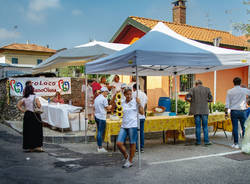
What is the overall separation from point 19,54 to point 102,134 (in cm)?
4449

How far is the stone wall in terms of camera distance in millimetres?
12867

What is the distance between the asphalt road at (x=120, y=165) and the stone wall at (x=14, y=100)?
5542 mm

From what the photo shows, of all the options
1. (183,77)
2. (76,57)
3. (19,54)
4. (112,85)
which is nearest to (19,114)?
(76,57)

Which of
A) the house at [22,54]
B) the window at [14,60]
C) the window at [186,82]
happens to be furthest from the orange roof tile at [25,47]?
the window at [186,82]

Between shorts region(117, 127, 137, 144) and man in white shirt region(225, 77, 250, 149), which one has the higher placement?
man in white shirt region(225, 77, 250, 149)

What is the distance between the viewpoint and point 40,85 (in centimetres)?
1273

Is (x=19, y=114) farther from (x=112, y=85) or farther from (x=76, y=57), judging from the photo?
(x=112, y=85)

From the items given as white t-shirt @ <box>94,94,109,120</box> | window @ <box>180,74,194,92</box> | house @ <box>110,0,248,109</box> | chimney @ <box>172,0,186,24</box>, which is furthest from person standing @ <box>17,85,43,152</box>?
chimney @ <box>172,0,186,24</box>

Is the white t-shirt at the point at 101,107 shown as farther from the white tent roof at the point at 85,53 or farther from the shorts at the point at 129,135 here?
the white tent roof at the point at 85,53

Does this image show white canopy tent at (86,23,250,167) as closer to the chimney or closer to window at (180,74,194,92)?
window at (180,74,194,92)

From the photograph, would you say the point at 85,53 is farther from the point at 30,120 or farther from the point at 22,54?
the point at 22,54

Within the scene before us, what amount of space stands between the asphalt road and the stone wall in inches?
218

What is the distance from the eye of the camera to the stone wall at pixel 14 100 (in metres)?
12.9

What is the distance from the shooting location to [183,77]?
14430 millimetres
